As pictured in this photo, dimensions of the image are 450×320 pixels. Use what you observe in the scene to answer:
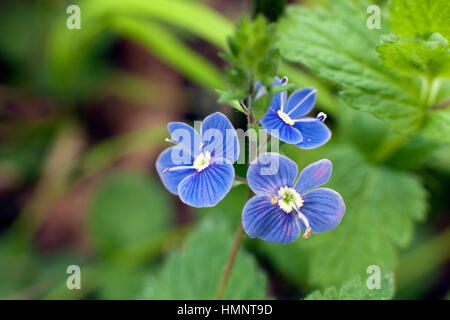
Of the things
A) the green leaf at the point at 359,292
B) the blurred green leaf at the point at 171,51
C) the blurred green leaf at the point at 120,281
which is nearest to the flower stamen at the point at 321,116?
the green leaf at the point at 359,292

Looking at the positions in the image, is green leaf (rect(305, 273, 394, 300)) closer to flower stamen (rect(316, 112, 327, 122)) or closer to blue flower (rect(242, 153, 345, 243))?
blue flower (rect(242, 153, 345, 243))

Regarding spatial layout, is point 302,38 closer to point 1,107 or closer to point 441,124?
point 441,124

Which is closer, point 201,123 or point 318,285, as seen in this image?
point 201,123

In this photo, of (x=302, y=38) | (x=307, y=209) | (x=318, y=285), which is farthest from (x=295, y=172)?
(x=318, y=285)

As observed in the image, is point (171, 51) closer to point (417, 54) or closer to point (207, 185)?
point (417, 54)

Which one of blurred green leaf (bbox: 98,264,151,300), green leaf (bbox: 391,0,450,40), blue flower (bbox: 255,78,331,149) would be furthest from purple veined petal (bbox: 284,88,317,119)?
blurred green leaf (bbox: 98,264,151,300)
